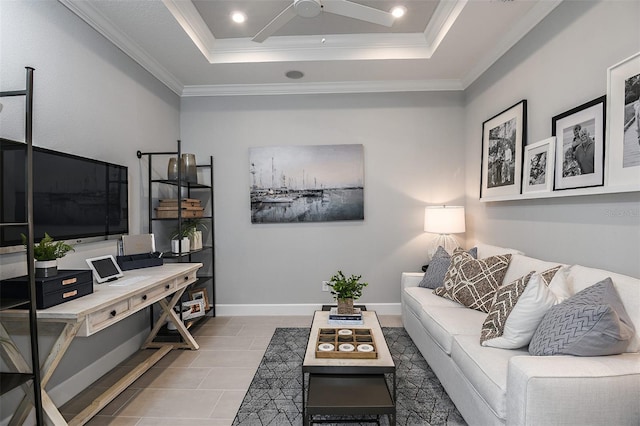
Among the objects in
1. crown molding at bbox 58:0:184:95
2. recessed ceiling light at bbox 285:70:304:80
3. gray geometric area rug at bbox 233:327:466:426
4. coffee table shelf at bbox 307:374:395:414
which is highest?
recessed ceiling light at bbox 285:70:304:80

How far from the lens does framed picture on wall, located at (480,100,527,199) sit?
2.83 meters

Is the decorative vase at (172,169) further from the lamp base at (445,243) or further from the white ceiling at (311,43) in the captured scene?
the lamp base at (445,243)

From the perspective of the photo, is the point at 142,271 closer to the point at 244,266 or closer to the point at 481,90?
the point at 244,266

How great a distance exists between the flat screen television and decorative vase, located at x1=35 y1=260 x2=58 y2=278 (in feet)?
0.65

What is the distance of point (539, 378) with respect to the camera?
1312 mm

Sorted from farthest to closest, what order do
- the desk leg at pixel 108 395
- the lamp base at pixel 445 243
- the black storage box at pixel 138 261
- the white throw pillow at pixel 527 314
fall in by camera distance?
the lamp base at pixel 445 243 → the black storage box at pixel 138 261 → the desk leg at pixel 108 395 → the white throw pillow at pixel 527 314

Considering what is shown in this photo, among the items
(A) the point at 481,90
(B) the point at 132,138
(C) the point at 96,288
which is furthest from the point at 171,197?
(A) the point at 481,90

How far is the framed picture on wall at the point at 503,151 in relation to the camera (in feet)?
9.30

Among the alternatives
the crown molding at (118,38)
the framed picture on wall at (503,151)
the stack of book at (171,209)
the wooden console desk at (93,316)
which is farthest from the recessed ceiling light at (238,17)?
the framed picture on wall at (503,151)

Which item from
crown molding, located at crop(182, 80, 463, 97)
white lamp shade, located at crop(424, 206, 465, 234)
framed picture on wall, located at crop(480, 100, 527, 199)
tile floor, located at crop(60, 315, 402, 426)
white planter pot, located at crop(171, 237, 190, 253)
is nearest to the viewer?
tile floor, located at crop(60, 315, 402, 426)

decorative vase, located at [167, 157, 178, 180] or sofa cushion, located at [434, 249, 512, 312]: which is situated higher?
decorative vase, located at [167, 157, 178, 180]

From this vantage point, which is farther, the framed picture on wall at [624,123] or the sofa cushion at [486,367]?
the framed picture on wall at [624,123]

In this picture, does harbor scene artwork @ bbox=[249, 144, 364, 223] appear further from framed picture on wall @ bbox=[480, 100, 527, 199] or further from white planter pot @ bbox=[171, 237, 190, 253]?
framed picture on wall @ bbox=[480, 100, 527, 199]

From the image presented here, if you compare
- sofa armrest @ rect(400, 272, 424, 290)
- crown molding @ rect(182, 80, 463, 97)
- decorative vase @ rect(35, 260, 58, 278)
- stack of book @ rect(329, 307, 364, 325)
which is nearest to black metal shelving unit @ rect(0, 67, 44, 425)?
decorative vase @ rect(35, 260, 58, 278)
